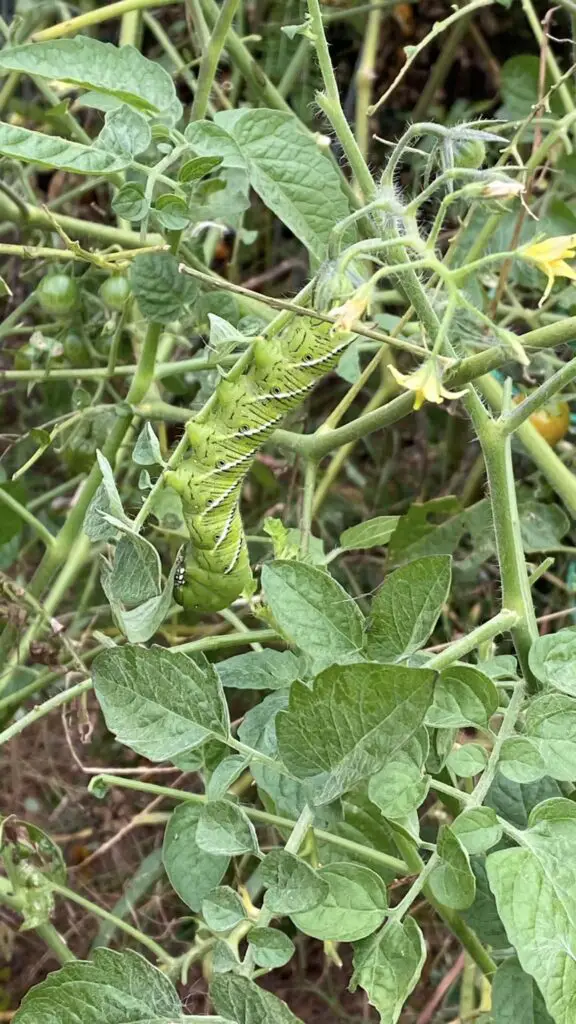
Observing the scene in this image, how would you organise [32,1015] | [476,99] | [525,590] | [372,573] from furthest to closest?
[476,99], [372,573], [525,590], [32,1015]

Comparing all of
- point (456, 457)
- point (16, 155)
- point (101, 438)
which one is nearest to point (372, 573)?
point (456, 457)

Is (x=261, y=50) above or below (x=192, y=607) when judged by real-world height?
above

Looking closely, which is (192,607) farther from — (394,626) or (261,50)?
(261,50)

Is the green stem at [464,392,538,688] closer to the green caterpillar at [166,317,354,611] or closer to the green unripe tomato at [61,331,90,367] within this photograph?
the green caterpillar at [166,317,354,611]

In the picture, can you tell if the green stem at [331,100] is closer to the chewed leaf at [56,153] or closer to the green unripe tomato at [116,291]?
the chewed leaf at [56,153]

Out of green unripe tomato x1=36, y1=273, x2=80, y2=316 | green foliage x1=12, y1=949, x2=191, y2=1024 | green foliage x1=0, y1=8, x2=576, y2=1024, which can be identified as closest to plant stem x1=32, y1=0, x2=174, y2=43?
green foliage x1=0, y1=8, x2=576, y2=1024

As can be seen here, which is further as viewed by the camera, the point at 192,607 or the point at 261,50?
the point at 261,50

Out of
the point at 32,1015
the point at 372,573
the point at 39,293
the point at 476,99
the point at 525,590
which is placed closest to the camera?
the point at 32,1015
